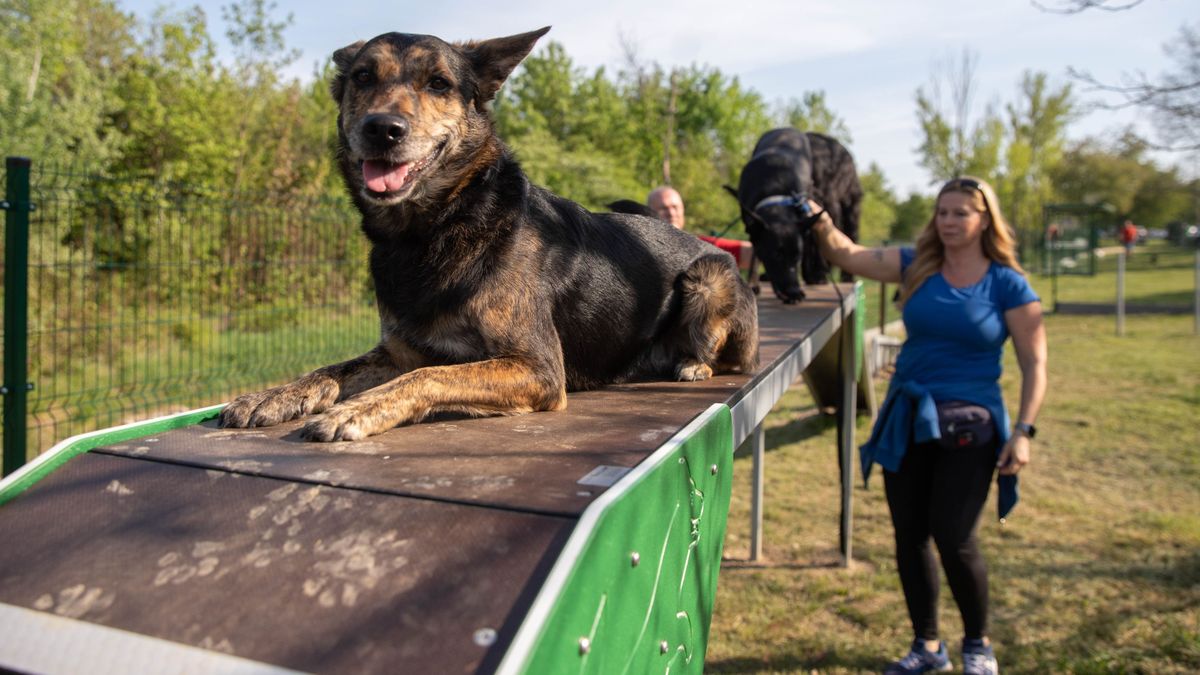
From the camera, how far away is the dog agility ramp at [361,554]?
4.01 ft

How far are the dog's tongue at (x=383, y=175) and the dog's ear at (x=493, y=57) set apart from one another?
0.54 metres

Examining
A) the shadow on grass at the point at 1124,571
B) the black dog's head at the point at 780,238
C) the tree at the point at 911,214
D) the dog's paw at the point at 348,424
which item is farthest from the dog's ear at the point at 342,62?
the tree at the point at 911,214

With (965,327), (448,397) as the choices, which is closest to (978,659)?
(965,327)

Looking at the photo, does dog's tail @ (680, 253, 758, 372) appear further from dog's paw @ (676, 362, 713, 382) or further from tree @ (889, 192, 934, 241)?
tree @ (889, 192, 934, 241)

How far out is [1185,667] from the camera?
165 inches

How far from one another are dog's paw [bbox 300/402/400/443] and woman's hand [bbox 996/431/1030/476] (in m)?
3.08

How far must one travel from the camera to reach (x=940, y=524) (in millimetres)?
4023

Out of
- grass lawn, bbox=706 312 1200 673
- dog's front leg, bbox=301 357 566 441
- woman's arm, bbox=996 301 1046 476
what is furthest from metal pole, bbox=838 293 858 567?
dog's front leg, bbox=301 357 566 441

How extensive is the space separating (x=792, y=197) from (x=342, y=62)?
4.47 metres

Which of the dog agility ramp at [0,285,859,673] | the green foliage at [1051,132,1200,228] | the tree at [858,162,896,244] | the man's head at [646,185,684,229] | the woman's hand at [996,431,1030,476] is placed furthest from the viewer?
the green foliage at [1051,132,1200,228]

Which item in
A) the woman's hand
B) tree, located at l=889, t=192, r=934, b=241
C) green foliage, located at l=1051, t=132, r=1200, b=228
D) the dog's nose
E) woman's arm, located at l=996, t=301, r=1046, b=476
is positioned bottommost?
the woman's hand

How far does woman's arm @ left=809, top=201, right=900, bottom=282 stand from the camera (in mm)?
4910

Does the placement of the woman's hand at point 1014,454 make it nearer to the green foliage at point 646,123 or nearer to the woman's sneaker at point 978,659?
the woman's sneaker at point 978,659

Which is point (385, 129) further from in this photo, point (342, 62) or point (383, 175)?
point (342, 62)
